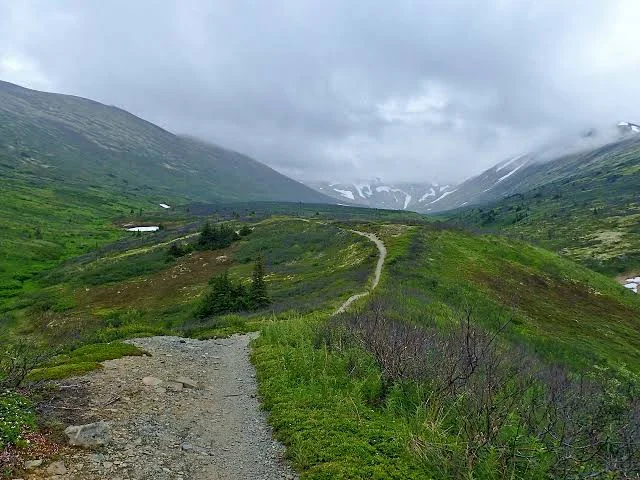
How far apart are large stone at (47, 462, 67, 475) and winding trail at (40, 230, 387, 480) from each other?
1.6 inches

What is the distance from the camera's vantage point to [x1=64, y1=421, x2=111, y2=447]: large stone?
10.0m

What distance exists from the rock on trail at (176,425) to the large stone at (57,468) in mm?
17

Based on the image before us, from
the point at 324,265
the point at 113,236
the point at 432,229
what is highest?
the point at 432,229

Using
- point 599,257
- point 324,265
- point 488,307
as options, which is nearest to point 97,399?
point 488,307

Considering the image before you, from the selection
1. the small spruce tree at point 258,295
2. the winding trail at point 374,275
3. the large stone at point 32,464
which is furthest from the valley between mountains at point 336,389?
the winding trail at point 374,275

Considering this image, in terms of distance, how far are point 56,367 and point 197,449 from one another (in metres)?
7.16

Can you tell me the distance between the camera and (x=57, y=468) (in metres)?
8.96

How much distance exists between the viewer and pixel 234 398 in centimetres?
1489

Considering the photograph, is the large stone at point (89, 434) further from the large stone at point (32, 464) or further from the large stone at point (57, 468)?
the large stone at point (32, 464)

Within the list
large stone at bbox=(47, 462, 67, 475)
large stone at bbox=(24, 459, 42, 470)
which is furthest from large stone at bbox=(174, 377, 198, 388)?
large stone at bbox=(24, 459, 42, 470)

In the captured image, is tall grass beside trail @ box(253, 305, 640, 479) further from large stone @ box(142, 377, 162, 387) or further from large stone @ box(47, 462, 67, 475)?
large stone @ box(47, 462, 67, 475)

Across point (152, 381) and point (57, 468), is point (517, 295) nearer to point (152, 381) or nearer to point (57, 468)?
point (152, 381)

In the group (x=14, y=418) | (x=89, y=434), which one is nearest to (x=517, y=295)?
(x=89, y=434)

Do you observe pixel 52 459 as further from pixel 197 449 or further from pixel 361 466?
pixel 361 466
